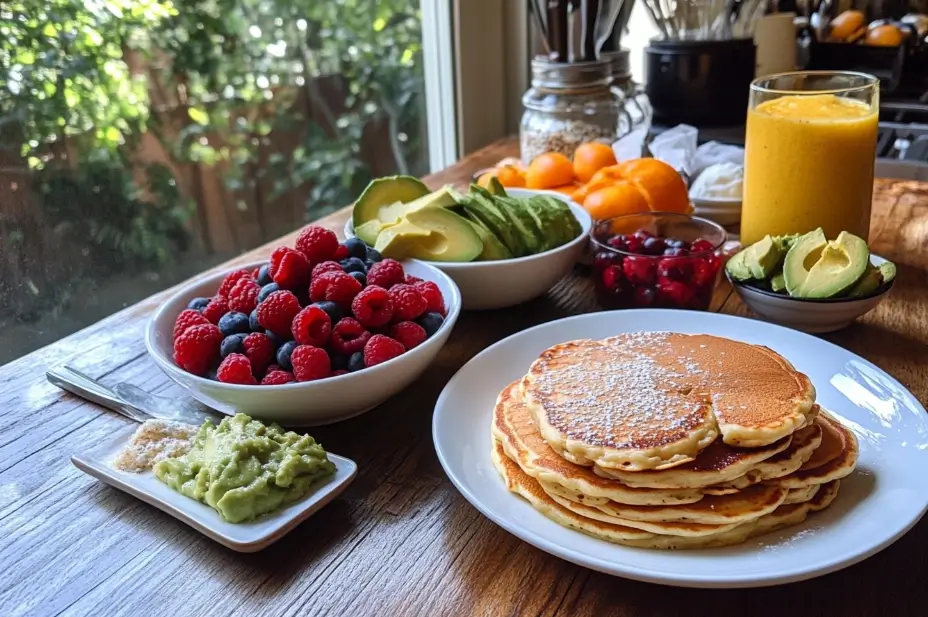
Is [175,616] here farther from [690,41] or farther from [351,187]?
[351,187]

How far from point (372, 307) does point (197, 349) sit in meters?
0.21

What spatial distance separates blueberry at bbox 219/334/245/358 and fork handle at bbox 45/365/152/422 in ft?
0.40

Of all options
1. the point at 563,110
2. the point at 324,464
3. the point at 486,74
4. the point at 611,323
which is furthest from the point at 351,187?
→ the point at 324,464

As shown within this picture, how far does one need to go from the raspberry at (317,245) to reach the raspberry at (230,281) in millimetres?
85

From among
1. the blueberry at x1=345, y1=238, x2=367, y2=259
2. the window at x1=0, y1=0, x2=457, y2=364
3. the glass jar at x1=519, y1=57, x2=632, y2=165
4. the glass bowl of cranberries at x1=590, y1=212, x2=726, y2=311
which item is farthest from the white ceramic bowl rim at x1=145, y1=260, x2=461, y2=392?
the glass jar at x1=519, y1=57, x2=632, y2=165

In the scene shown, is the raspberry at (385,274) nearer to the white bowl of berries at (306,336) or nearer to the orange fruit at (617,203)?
the white bowl of berries at (306,336)

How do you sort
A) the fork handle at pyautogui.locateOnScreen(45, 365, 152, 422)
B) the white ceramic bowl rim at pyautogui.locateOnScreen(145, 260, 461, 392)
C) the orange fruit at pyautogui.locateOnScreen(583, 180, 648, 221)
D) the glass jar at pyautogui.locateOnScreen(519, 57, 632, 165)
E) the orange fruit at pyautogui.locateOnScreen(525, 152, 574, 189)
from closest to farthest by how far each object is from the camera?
the white ceramic bowl rim at pyautogui.locateOnScreen(145, 260, 461, 392) < the fork handle at pyautogui.locateOnScreen(45, 365, 152, 422) < the orange fruit at pyautogui.locateOnScreen(583, 180, 648, 221) < the orange fruit at pyautogui.locateOnScreen(525, 152, 574, 189) < the glass jar at pyautogui.locateOnScreen(519, 57, 632, 165)

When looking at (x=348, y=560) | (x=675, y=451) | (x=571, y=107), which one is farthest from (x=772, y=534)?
(x=571, y=107)

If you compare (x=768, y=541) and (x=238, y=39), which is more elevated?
(x=238, y=39)

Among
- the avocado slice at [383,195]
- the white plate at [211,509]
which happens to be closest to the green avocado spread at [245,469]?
the white plate at [211,509]

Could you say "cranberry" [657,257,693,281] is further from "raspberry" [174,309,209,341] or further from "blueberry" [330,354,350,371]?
"raspberry" [174,309,209,341]

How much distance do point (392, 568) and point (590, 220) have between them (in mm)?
726

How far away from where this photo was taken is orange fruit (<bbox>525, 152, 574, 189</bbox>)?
1460 mm

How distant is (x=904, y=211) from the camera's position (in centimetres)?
157
